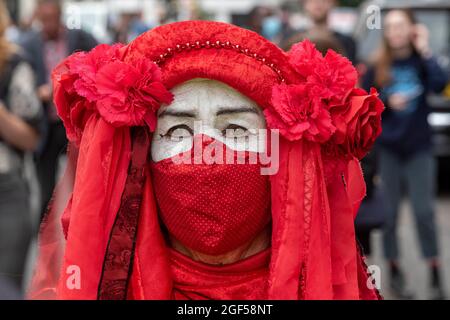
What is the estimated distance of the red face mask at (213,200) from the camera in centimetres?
206

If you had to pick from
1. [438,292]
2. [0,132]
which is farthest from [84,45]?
[438,292]

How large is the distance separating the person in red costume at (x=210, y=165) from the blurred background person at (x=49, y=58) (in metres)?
3.46

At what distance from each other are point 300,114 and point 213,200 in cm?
30

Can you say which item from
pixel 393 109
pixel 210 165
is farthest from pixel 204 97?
pixel 393 109

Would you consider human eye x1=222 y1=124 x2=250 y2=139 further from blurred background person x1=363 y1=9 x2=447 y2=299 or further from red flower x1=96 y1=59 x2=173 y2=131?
blurred background person x1=363 y1=9 x2=447 y2=299

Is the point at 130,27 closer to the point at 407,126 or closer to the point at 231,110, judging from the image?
the point at 407,126

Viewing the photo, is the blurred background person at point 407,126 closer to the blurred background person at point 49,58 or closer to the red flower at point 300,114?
the blurred background person at point 49,58

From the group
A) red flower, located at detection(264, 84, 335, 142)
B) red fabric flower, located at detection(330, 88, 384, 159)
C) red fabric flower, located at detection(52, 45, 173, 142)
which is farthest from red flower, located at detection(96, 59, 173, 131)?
red fabric flower, located at detection(330, 88, 384, 159)

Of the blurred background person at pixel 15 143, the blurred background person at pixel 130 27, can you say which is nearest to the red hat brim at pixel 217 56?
the blurred background person at pixel 15 143

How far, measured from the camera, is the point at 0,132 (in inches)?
155

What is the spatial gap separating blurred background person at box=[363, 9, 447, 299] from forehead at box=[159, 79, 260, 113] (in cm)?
340

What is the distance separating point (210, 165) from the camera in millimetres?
2062

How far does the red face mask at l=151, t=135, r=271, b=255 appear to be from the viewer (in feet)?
6.77
